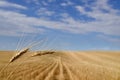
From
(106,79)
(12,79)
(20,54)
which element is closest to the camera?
(20,54)

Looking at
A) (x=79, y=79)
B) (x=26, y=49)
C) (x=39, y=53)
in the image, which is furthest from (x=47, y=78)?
(x=26, y=49)

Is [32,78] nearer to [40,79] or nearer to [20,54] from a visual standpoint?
[40,79]

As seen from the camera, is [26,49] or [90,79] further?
[90,79]

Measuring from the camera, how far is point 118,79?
502 inches

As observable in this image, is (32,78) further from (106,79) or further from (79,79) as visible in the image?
(106,79)

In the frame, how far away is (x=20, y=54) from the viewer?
405 cm

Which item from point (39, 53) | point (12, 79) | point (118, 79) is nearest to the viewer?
point (39, 53)

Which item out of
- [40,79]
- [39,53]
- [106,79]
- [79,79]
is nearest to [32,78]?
[40,79]

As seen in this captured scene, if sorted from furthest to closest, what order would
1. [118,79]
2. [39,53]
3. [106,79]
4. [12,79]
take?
[106,79] → [118,79] → [12,79] → [39,53]

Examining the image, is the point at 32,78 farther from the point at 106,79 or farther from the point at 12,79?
the point at 106,79

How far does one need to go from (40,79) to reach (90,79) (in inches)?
91.7

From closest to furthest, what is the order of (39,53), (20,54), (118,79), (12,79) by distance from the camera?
(20,54), (39,53), (12,79), (118,79)

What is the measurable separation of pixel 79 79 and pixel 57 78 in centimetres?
105

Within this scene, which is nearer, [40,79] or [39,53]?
[39,53]
